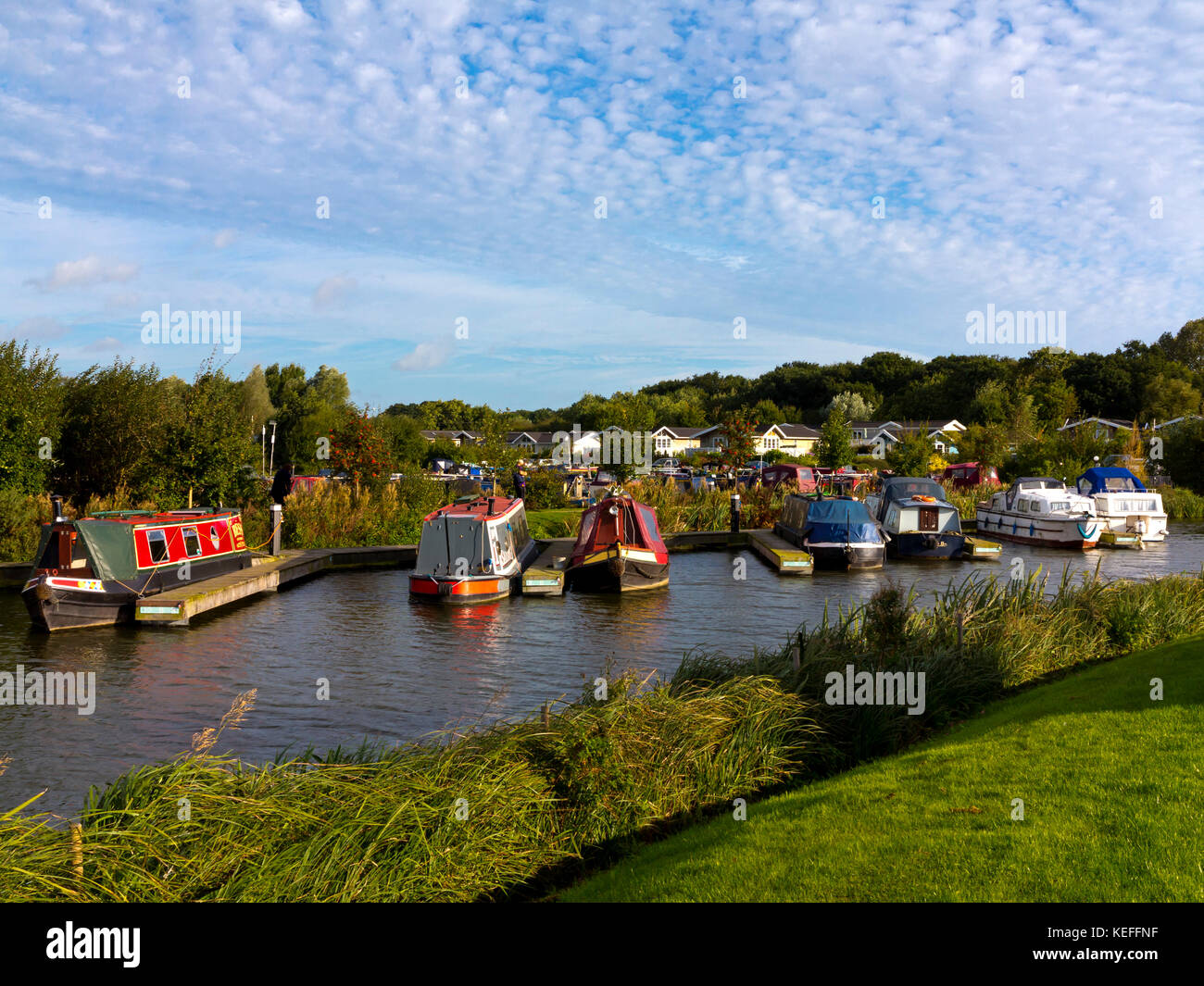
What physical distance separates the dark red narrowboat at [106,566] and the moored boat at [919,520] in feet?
80.1

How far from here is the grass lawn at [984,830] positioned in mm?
6246

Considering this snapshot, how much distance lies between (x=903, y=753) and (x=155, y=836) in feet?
24.2

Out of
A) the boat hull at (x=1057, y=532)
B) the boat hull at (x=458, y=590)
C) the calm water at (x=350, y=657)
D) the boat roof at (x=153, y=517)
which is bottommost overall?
the calm water at (x=350, y=657)

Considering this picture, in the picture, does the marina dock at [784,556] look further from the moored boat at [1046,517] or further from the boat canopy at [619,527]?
the moored boat at [1046,517]

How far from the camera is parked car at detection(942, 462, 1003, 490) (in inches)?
2165

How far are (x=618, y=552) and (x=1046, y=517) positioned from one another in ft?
70.7

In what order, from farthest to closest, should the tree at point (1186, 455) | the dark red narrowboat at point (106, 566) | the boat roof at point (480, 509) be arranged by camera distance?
1. the tree at point (1186, 455)
2. the boat roof at point (480, 509)
3. the dark red narrowboat at point (106, 566)

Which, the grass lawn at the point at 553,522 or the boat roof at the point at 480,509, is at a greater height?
the boat roof at the point at 480,509

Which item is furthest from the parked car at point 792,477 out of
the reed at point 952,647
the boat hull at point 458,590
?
the reed at point 952,647

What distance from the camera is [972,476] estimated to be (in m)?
56.1

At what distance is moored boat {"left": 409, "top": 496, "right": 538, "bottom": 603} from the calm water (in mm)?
674

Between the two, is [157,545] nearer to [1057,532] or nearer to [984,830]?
[984,830]
